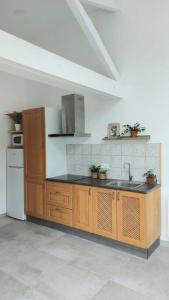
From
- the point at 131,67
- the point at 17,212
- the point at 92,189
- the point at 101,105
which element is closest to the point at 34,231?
the point at 17,212

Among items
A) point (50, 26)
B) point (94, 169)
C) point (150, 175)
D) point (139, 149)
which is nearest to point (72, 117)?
point (94, 169)

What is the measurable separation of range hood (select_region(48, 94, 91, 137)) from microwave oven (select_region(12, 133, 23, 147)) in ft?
2.43

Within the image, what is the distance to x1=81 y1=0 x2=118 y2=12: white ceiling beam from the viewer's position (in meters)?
3.20

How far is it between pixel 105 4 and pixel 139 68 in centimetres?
105

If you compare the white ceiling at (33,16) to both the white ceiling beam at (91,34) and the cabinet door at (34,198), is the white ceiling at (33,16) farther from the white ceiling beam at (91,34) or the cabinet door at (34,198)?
the cabinet door at (34,198)

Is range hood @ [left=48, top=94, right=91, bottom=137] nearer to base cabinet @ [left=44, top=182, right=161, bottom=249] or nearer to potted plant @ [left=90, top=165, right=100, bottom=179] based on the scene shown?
potted plant @ [left=90, top=165, right=100, bottom=179]

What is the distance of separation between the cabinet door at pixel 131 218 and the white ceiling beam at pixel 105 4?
8.69 ft

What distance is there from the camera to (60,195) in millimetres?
A: 3711

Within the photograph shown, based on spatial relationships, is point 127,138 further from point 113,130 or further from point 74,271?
point 74,271

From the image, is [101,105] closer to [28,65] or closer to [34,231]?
[28,65]

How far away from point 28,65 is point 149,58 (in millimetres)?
2022

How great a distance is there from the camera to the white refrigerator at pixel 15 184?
14.1 feet

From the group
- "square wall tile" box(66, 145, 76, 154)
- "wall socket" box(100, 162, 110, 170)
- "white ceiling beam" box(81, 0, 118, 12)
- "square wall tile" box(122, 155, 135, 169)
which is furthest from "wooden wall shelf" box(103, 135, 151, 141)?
"white ceiling beam" box(81, 0, 118, 12)

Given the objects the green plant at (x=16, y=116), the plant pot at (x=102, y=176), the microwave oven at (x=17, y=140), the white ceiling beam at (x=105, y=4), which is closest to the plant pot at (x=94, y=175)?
the plant pot at (x=102, y=176)
